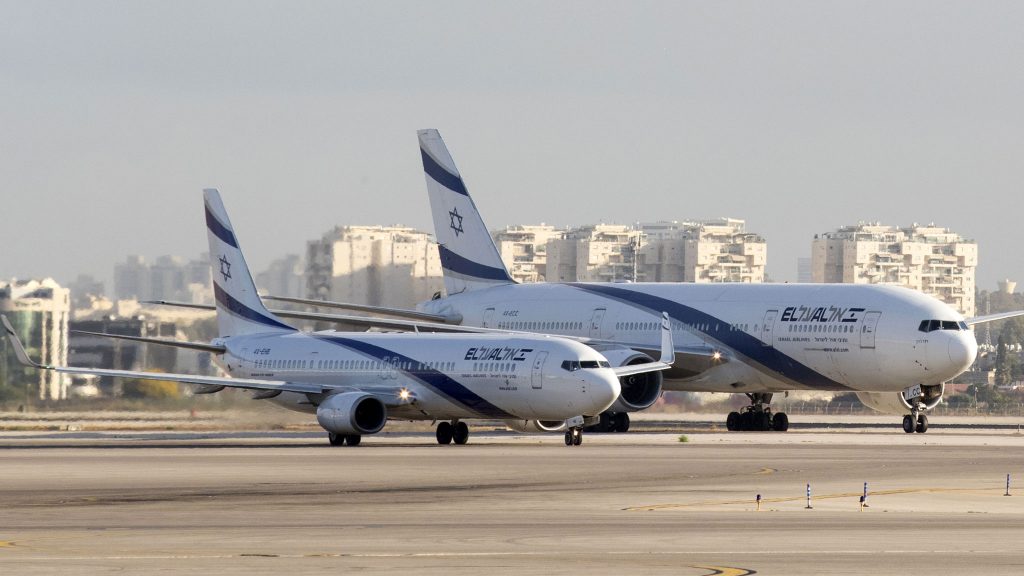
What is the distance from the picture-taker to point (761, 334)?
59.8m

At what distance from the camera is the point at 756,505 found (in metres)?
29.7

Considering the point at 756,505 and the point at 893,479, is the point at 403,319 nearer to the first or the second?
the point at 893,479

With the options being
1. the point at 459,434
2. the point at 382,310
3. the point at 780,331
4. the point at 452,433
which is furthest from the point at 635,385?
the point at 382,310

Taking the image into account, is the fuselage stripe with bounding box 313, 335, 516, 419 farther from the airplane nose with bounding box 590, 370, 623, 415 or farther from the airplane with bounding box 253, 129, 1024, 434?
the airplane with bounding box 253, 129, 1024, 434

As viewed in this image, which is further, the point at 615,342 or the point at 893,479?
the point at 615,342

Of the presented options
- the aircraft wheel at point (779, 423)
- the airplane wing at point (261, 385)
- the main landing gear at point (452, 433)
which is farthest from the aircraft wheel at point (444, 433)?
the aircraft wheel at point (779, 423)

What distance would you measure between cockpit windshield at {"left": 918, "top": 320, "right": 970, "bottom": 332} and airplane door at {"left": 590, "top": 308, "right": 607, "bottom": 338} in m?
12.0

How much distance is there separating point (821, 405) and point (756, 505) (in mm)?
72765

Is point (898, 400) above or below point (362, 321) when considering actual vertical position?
below

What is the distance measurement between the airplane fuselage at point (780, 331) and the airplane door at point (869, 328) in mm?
31

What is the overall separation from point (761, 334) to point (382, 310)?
14.7 meters

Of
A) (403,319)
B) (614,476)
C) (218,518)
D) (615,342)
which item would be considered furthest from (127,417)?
(218,518)

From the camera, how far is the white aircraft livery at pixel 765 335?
5741cm

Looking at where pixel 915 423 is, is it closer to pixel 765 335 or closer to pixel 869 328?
pixel 869 328
